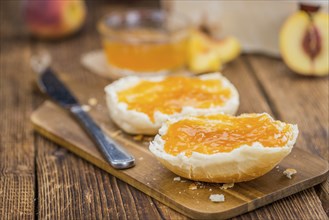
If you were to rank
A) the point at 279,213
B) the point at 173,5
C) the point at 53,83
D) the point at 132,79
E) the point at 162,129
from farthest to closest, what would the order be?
1. the point at 173,5
2. the point at 53,83
3. the point at 132,79
4. the point at 162,129
5. the point at 279,213

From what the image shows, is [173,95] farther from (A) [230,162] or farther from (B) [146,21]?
(B) [146,21]

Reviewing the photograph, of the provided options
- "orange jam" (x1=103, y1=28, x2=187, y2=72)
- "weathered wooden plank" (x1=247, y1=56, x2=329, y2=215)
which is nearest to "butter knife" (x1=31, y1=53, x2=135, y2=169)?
"orange jam" (x1=103, y1=28, x2=187, y2=72)

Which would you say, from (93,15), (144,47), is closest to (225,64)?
(144,47)

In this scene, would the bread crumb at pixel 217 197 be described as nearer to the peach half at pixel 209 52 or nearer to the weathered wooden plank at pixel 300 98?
the weathered wooden plank at pixel 300 98

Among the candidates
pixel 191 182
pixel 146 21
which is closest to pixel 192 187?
pixel 191 182

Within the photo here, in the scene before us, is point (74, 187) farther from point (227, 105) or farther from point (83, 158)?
point (227, 105)
